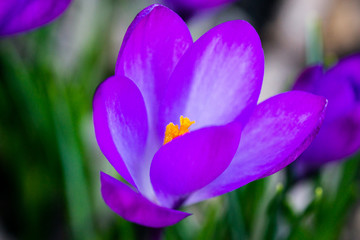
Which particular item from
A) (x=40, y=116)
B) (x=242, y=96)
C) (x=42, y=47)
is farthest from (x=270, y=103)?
(x=42, y=47)

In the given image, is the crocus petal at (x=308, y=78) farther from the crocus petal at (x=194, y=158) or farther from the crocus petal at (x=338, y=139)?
the crocus petal at (x=194, y=158)

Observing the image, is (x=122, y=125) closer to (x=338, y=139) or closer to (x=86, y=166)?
(x=338, y=139)

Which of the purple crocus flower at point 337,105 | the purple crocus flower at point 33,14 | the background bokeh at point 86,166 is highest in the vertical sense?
the purple crocus flower at point 33,14

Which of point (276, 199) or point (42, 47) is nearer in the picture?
point (276, 199)

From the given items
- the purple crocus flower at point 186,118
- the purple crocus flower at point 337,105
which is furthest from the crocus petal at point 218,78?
the purple crocus flower at point 337,105

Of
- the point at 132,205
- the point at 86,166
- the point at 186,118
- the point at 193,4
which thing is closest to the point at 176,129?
the point at 186,118

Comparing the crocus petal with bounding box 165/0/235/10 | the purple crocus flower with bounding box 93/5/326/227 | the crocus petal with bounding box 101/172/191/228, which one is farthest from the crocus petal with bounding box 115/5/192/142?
the crocus petal with bounding box 165/0/235/10

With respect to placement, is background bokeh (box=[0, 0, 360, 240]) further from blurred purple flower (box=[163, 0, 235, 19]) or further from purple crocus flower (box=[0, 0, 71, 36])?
purple crocus flower (box=[0, 0, 71, 36])

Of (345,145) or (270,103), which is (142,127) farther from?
(345,145)
